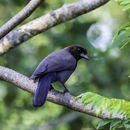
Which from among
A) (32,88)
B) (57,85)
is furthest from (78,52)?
(57,85)

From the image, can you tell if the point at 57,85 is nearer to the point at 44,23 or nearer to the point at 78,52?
the point at 78,52

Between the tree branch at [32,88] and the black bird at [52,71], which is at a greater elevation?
the black bird at [52,71]

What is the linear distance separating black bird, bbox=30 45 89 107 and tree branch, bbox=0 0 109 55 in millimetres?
520

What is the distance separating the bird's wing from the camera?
16.3 ft

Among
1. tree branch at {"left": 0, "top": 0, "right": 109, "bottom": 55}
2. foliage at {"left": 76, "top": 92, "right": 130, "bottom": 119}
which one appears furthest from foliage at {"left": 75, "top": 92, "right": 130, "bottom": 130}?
tree branch at {"left": 0, "top": 0, "right": 109, "bottom": 55}

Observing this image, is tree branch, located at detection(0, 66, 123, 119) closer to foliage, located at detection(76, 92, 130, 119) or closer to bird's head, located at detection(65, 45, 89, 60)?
foliage, located at detection(76, 92, 130, 119)

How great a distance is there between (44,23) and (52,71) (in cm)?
76

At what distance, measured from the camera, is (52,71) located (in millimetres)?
5199

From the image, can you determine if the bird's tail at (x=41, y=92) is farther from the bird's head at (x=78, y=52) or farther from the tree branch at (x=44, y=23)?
the bird's head at (x=78, y=52)

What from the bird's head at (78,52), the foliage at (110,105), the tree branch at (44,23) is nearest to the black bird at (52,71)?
the bird's head at (78,52)

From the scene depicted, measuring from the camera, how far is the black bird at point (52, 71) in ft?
14.6

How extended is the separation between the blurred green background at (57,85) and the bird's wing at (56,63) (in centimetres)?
285

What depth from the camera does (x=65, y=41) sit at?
8648 mm

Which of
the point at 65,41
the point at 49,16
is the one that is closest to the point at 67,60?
the point at 49,16
